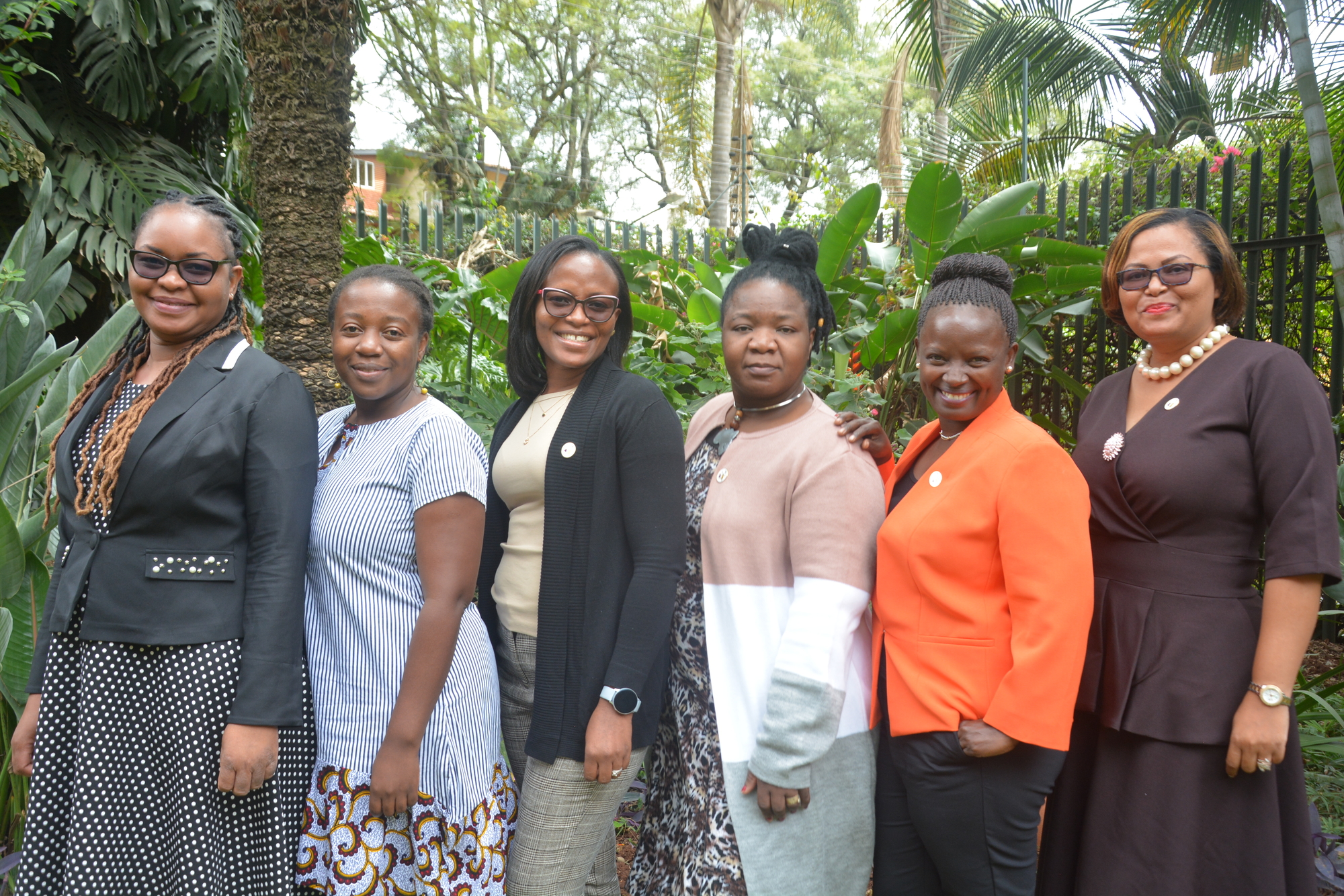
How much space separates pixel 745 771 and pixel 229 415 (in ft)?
4.52

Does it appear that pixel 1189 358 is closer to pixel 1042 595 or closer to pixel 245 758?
pixel 1042 595

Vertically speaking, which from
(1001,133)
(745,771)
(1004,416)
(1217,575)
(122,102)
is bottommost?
(745,771)

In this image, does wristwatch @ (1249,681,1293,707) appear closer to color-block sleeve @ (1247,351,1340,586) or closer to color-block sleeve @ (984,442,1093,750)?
color-block sleeve @ (1247,351,1340,586)

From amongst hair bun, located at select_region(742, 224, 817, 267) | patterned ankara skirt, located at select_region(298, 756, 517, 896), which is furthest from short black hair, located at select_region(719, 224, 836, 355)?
patterned ankara skirt, located at select_region(298, 756, 517, 896)

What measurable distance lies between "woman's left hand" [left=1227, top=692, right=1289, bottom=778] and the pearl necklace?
2.46 feet

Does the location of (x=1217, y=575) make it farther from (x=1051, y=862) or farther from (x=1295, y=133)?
(x=1295, y=133)

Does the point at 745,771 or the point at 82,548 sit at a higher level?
the point at 82,548

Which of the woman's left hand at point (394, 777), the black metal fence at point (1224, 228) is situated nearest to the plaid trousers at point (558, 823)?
the woman's left hand at point (394, 777)

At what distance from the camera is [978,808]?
1.80 meters

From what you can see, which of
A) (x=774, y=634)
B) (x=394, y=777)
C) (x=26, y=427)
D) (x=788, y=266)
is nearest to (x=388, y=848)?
(x=394, y=777)

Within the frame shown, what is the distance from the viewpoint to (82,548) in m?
1.88

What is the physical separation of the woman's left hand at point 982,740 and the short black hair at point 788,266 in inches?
37.9

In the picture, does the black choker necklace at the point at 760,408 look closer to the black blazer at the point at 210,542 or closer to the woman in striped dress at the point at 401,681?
the woman in striped dress at the point at 401,681

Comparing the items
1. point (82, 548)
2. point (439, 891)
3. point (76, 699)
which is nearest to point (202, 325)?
point (82, 548)
